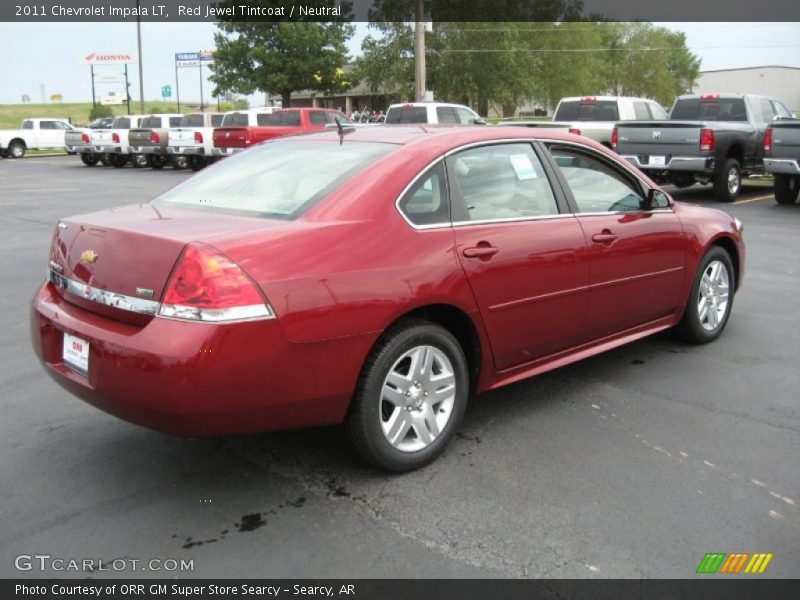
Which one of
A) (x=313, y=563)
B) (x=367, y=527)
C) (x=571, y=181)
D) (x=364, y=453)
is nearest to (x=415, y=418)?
(x=364, y=453)

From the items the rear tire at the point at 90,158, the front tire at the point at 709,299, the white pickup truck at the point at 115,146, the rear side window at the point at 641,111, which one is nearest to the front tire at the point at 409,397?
the front tire at the point at 709,299

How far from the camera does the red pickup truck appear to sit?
75.0ft

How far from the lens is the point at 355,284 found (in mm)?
3301

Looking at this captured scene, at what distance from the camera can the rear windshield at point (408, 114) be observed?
19.9 m

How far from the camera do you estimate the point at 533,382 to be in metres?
4.91

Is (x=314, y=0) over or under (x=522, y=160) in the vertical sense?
over

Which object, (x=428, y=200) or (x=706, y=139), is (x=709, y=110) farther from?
(x=428, y=200)

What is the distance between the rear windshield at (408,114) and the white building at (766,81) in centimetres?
6001

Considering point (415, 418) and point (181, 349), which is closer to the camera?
point (181, 349)

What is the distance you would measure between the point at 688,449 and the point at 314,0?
44274mm

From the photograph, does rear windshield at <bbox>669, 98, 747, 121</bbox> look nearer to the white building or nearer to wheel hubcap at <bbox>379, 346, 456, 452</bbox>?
wheel hubcap at <bbox>379, 346, 456, 452</bbox>

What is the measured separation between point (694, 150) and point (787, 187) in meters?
1.88

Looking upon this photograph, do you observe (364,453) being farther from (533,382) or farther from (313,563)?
(533,382)

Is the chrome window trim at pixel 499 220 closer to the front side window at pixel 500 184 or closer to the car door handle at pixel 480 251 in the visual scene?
the front side window at pixel 500 184
